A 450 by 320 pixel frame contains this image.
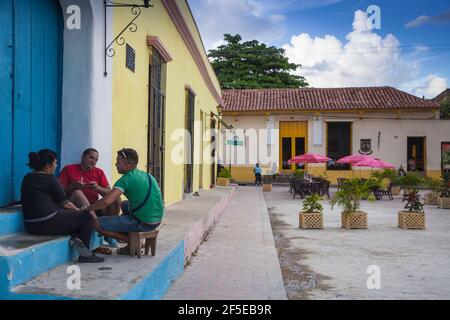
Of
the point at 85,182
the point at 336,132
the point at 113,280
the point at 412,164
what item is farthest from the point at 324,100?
the point at 113,280

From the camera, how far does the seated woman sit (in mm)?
3955

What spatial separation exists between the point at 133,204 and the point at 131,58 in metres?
2.62

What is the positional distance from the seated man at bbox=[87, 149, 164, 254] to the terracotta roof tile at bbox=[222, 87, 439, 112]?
2238 centimetres

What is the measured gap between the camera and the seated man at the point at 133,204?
4414mm

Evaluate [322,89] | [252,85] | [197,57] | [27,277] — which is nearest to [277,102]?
[322,89]

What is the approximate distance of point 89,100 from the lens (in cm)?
496

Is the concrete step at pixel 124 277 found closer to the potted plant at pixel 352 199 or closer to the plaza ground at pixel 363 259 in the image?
the plaza ground at pixel 363 259

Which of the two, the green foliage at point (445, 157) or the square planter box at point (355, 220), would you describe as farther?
the green foliage at point (445, 157)

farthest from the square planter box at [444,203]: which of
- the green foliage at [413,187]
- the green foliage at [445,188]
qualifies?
the green foliage at [413,187]

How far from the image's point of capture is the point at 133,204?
4.47m

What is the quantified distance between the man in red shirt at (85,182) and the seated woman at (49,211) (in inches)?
19.8

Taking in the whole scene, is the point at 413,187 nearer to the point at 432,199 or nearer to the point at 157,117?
the point at 157,117
